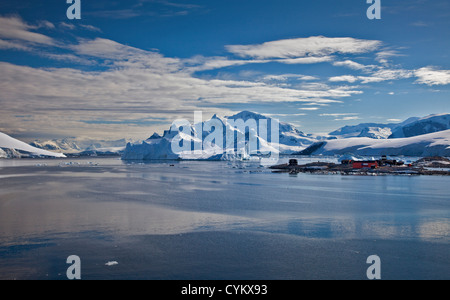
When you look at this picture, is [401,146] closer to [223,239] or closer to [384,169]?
[384,169]

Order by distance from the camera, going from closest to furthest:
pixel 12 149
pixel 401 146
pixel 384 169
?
pixel 384 169, pixel 401 146, pixel 12 149

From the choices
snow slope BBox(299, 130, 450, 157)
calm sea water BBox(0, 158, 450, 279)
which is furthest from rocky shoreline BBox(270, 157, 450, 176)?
snow slope BBox(299, 130, 450, 157)

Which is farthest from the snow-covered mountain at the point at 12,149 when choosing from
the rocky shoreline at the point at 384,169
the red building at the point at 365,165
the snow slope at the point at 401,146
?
the red building at the point at 365,165

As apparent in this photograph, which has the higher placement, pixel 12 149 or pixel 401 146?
pixel 12 149

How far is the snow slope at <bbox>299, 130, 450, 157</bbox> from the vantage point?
11381 centimetres

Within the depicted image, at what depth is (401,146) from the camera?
431 ft

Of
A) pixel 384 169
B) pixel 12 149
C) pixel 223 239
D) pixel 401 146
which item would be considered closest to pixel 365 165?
pixel 384 169

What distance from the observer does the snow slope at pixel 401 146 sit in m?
114

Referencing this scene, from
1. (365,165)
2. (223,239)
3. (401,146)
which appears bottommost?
(223,239)

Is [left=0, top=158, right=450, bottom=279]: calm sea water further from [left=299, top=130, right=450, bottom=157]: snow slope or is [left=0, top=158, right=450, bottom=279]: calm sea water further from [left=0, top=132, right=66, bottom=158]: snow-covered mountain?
[left=0, top=132, right=66, bottom=158]: snow-covered mountain

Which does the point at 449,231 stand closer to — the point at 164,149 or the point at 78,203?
the point at 78,203

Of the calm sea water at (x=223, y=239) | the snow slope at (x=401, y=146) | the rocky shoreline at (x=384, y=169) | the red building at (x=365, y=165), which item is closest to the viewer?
the calm sea water at (x=223, y=239)

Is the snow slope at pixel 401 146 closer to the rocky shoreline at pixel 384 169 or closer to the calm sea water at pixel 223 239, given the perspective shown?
the rocky shoreline at pixel 384 169

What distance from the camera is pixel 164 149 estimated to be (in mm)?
Answer: 123750
